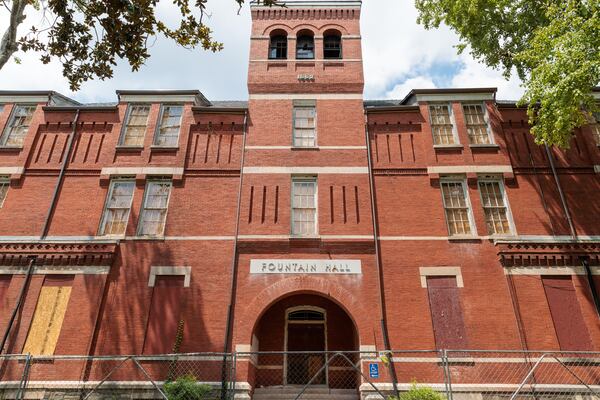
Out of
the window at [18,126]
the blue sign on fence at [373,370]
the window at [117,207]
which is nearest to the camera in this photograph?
the blue sign on fence at [373,370]

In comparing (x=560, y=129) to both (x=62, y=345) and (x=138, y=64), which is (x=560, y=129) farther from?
(x=62, y=345)

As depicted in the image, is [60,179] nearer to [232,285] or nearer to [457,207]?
[232,285]

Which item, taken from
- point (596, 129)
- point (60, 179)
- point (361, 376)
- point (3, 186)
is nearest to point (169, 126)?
point (60, 179)

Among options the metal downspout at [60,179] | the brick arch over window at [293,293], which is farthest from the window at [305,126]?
the metal downspout at [60,179]

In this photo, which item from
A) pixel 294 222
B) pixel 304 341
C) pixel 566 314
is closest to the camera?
pixel 566 314

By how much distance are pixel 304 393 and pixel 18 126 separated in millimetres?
17154

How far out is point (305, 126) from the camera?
58.1ft

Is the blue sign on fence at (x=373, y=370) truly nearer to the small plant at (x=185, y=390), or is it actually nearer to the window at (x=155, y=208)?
the small plant at (x=185, y=390)

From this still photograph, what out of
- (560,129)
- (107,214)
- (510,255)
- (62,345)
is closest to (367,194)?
(510,255)

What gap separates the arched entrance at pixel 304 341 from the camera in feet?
46.9

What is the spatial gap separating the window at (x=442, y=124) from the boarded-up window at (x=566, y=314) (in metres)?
6.66

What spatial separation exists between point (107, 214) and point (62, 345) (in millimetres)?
5117

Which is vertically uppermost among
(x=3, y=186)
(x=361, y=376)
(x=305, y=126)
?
(x=305, y=126)

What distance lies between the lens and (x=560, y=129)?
43.2 ft
